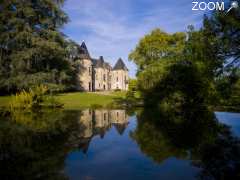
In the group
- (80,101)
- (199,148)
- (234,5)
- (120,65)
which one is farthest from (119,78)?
(199,148)

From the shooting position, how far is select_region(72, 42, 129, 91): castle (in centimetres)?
5971

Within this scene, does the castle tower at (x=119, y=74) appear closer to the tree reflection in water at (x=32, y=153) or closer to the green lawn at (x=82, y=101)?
the green lawn at (x=82, y=101)

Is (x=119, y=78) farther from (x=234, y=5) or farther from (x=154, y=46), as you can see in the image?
(x=234, y=5)

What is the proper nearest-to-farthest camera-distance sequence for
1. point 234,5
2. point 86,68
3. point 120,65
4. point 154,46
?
point 234,5
point 154,46
point 86,68
point 120,65

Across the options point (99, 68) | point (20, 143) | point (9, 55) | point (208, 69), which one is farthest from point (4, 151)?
point (99, 68)

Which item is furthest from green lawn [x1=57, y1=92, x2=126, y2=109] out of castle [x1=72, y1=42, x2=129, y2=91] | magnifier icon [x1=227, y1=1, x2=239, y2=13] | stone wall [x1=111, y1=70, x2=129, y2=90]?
stone wall [x1=111, y1=70, x2=129, y2=90]

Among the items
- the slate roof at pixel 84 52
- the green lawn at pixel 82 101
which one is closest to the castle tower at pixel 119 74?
the slate roof at pixel 84 52

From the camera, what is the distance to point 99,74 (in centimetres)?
7138

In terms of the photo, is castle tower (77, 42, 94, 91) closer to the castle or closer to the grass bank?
the castle

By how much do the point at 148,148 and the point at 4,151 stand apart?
191 inches

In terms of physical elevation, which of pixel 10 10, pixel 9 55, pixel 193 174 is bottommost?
pixel 193 174

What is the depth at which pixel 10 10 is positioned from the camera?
3316 centimetres

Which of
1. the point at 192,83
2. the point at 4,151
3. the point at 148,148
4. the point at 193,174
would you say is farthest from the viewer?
the point at 192,83

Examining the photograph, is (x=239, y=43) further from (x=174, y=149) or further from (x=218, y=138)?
(x=174, y=149)
